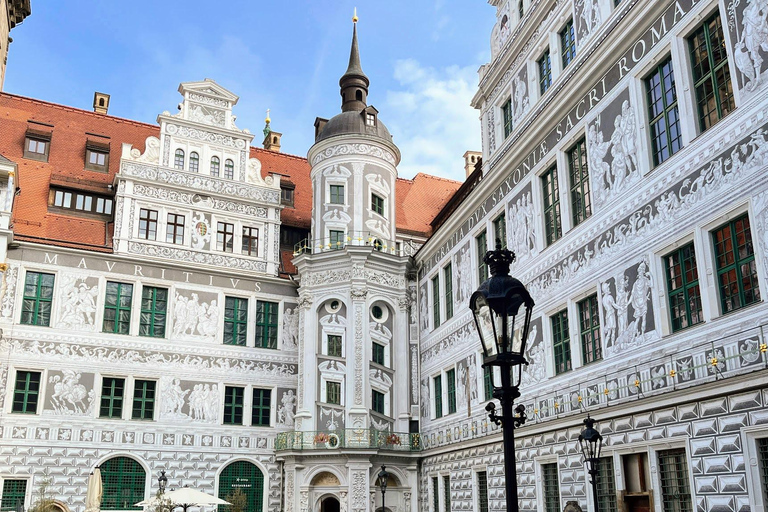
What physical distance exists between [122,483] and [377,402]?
8237mm

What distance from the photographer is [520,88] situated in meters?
20.3

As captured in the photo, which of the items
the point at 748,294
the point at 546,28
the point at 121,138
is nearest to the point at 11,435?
the point at 121,138

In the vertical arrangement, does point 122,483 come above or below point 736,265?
below

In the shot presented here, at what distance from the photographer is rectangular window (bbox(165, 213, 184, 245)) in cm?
2602

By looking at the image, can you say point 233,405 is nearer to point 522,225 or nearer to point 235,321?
point 235,321

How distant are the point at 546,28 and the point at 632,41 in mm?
4799

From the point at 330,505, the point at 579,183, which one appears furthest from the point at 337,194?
the point at 579,183

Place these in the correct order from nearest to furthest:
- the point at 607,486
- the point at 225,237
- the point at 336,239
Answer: the point at 607,486 → the point at 336,239 → the point at 225,237

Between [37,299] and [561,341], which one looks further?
[37,299]

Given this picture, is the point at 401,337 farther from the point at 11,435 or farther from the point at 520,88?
the point at 11,435

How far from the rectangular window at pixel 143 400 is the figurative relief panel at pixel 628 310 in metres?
15.6

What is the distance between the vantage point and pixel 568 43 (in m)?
18.0

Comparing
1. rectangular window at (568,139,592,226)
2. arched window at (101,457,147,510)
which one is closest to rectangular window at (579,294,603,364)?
rectangular window at (568,139,592,226)

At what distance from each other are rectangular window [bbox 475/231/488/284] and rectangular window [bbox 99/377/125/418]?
39.1 feet
